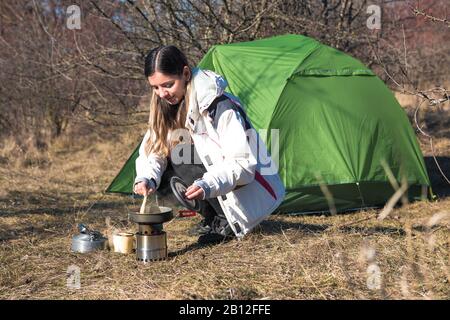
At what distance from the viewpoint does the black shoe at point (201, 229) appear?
12.6ft

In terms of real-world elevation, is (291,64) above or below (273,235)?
above

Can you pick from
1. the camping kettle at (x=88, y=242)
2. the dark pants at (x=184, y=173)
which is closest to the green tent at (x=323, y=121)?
the dark pants at (x=184, y=173)

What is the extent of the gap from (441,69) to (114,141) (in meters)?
5.09

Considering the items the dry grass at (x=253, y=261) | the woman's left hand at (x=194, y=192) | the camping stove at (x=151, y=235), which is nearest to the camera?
the dry grass at (x=253, y=261)

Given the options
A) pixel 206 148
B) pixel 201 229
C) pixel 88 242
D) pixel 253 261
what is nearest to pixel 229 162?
pixel 206 148

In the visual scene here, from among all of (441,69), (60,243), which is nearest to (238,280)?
(60,243)

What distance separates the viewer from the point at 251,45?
18.0 feet

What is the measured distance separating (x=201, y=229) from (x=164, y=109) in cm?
86

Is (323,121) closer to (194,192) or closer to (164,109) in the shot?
(164,109)

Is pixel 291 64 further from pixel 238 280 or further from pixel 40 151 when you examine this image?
pixel 40 151

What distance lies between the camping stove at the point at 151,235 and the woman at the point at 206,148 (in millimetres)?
156

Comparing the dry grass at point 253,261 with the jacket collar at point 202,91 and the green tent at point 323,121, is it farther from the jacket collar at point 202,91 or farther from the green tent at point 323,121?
the jacket collar at point 202,91

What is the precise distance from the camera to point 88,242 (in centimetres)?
366

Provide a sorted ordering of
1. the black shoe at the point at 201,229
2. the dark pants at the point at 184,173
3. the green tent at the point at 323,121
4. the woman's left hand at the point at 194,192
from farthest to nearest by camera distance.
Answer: the green tent at the point at 323,121 → the black shoe at the point at 201,229 → the dark pants at the point at 184,173 → the woman's left hand at the point at 194,192
